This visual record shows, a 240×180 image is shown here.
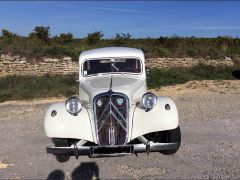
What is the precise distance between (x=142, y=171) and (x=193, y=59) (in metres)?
17.3

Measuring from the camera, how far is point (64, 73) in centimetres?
1956

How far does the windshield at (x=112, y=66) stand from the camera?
764 cm

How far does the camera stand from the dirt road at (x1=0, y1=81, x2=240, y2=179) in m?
5.93

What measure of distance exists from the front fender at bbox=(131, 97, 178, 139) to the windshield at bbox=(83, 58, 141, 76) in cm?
153

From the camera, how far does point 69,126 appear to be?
6219mm

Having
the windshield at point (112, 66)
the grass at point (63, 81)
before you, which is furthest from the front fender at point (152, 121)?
the grass at point (63, 81)

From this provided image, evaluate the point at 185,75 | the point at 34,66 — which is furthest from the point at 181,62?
the point at 34,66

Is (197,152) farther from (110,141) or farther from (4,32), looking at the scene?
(4,32)

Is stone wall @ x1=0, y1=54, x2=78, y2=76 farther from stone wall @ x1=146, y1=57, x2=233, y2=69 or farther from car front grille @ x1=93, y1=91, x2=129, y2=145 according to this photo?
car front grille @ x1=93, y1=91, x2=129, y2=145

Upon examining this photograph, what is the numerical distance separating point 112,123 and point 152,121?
26.2 inches

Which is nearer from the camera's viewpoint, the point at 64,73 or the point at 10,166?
the point at 10,166

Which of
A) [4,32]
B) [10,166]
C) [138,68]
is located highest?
[4,32]

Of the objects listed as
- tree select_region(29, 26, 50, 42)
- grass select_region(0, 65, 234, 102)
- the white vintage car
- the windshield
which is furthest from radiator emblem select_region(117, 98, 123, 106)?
tree select_region(29, 26, 50, 42)

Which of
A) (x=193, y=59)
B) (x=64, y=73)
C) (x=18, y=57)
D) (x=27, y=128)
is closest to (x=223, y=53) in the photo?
(x=193, y=59)
